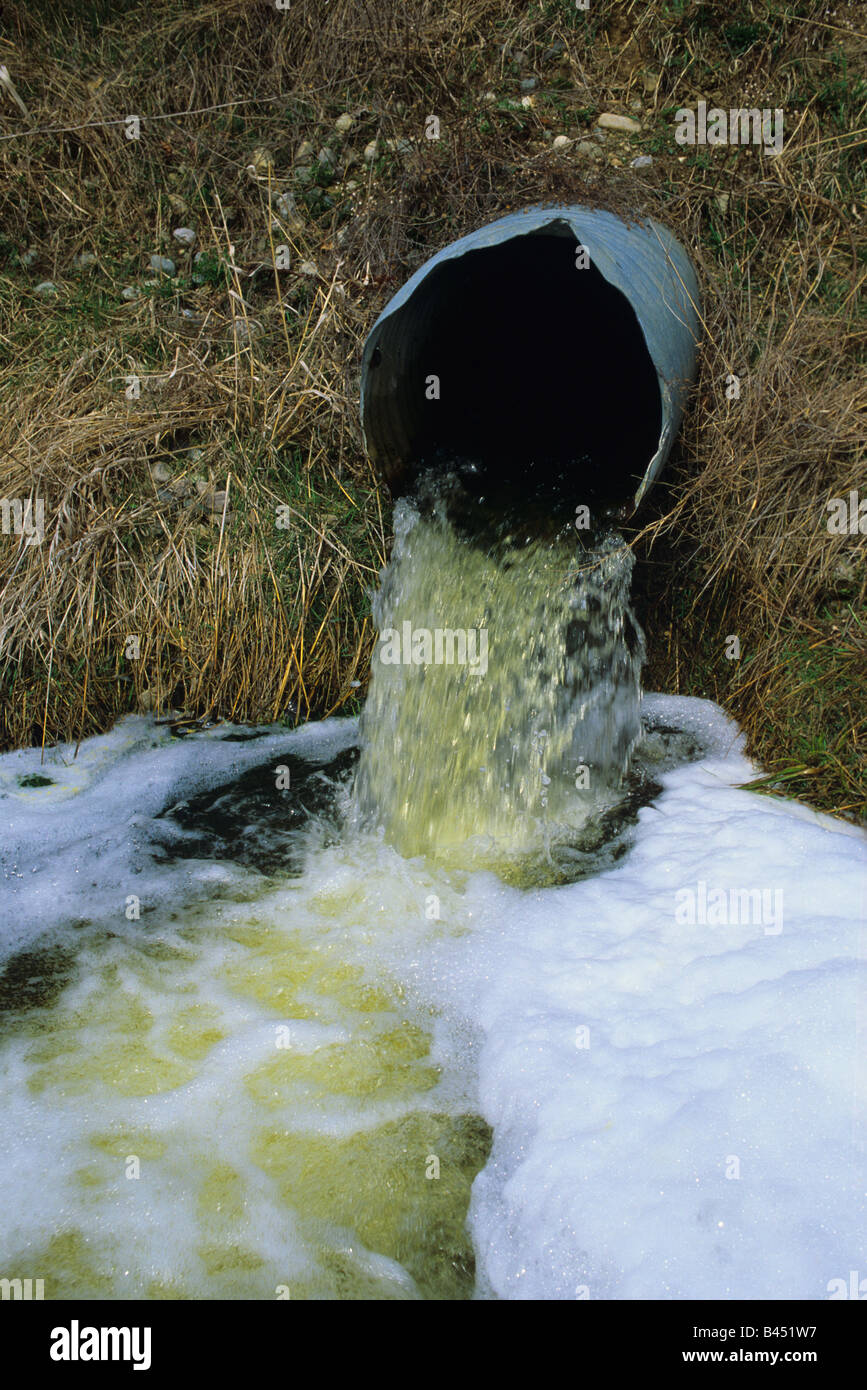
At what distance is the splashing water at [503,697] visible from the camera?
12.4 feet

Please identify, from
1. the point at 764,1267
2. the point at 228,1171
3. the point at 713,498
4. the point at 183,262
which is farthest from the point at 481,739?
the point at 183,262

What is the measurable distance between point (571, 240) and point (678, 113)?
1154mm

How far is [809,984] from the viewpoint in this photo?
2.69 m

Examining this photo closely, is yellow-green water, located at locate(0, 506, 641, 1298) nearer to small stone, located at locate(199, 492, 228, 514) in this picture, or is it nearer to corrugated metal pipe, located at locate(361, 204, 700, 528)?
corrugated metal pipe, located at locate(361, 204, 700, 528)

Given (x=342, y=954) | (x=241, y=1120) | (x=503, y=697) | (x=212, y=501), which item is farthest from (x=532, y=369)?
(x=241, y=1120)

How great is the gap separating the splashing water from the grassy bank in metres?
0.36

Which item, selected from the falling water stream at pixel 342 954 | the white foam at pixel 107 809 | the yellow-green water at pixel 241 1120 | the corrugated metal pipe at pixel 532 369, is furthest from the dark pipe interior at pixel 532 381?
the yellow-green water at pixel 241 1120

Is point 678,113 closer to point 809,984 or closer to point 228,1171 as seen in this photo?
point 809,984

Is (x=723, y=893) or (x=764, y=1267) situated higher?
(x=723, y=893)

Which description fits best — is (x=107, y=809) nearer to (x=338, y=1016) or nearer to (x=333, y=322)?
(x=338, y=1016)

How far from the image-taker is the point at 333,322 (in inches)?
184

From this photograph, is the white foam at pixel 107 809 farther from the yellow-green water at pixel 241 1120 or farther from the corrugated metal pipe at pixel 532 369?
the corrugated metal pipe at pixel 532 369

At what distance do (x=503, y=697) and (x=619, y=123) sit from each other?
3047 millimetres

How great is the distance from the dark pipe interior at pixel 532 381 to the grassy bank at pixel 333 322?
14.4 inches
